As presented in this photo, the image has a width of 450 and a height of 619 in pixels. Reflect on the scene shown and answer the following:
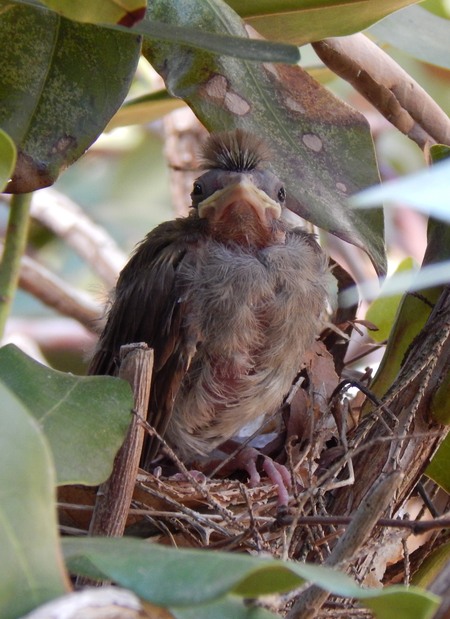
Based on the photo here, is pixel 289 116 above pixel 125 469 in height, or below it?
above

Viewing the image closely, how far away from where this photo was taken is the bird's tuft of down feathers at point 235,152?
156 cm

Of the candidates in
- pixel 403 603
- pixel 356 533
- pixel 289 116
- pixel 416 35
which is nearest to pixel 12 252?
pixel 289 116

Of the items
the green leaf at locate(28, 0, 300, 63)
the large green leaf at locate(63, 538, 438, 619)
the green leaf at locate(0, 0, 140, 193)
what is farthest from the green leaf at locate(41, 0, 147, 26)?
the large green leaf at locate(63, 538, 438, 619)

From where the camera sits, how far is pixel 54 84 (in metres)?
1.20

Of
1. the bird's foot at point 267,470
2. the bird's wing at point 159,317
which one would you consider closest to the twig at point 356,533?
the bird's foot at point 267,470

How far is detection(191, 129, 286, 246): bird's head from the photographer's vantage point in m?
1.55

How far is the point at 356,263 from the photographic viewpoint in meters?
2.66

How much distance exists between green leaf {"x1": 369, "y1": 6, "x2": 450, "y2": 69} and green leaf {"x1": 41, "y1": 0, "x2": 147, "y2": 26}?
750 mm

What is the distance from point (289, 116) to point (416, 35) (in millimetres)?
351

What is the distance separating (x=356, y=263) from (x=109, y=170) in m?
1.90

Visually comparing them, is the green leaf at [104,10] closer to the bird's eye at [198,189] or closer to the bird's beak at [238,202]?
the bird's beak at [238,202]

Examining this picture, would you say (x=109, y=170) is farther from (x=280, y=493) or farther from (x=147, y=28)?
(x=147, y=28)

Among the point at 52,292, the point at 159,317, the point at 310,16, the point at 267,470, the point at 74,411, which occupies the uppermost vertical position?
the point at 310,16

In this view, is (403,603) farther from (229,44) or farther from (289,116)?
(289,116)
